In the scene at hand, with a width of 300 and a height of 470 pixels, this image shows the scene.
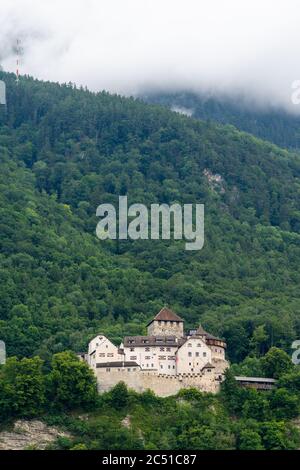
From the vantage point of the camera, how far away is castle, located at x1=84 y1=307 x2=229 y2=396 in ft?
407

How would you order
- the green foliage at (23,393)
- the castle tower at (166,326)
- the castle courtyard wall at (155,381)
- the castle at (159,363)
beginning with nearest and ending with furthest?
1. the green foliage at (23,393)
2. the castle courtyard wall at (155,381)
3. the castle at (159,363)
4. the castle tower at (166,326)

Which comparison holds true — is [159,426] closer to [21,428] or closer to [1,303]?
[21,428]

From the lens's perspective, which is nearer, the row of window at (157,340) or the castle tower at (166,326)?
the row of window at (157,340)

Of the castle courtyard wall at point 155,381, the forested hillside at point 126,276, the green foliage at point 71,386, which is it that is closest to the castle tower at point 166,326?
the forested hillside at point 126,276

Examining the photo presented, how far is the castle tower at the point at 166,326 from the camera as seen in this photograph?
437 feet

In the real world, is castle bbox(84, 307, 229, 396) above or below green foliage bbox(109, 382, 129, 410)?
above

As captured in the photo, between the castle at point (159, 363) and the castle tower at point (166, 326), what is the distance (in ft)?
10.7

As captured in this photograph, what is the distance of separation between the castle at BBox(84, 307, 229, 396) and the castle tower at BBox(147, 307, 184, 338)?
327cm

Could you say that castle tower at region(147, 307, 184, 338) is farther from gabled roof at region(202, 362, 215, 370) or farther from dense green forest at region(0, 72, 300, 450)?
gabled roof at region(202, 362, 215, 370)

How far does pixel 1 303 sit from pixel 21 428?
34367mm

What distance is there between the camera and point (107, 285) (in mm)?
165625

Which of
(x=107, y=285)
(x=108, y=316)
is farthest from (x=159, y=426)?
(x=107, y=285)

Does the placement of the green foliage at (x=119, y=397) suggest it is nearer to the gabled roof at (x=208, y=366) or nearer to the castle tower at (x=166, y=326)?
the gabled roof at (x=208, y=366)

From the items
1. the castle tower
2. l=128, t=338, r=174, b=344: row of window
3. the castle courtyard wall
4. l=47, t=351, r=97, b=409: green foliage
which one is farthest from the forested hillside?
l=47, t=351, r=97, b=409: green foliage
